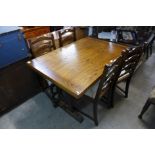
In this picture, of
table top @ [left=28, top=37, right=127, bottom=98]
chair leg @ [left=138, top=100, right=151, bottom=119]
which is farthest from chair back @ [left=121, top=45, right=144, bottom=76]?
chair leg @ [left=138, top=100, right=151, bottom=119]

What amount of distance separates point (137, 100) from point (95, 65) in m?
0.99

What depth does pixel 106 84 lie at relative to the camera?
5.13 ft

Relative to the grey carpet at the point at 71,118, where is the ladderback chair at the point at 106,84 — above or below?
above

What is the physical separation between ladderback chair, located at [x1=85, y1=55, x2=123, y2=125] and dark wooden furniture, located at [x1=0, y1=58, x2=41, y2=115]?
96 cm

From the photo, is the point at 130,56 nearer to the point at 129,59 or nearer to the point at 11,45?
the point at 129,59

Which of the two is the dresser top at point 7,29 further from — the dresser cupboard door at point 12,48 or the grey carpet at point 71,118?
the grey carpet at point 71,118

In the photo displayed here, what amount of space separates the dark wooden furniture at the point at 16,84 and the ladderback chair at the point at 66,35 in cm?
65

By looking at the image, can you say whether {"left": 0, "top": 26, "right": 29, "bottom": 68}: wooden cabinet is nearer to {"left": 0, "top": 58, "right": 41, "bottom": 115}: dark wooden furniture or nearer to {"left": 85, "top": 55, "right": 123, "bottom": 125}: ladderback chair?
{"left": 0, "top": 58, "right": 41, "bottom": 115}: dark wooden furniture

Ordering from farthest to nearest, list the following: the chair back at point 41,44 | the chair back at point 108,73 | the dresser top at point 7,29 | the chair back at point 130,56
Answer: the chair back at point 41,44 → the dresser top at point 7,29 → the chair back at point 130,56 → the chair back at point 108,73

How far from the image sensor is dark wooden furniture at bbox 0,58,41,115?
188 cm

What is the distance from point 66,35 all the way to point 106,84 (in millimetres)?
1208

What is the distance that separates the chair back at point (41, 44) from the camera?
1951mm

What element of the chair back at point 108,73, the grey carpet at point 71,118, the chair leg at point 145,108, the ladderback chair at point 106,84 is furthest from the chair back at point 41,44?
the chair leg at point 145,108
